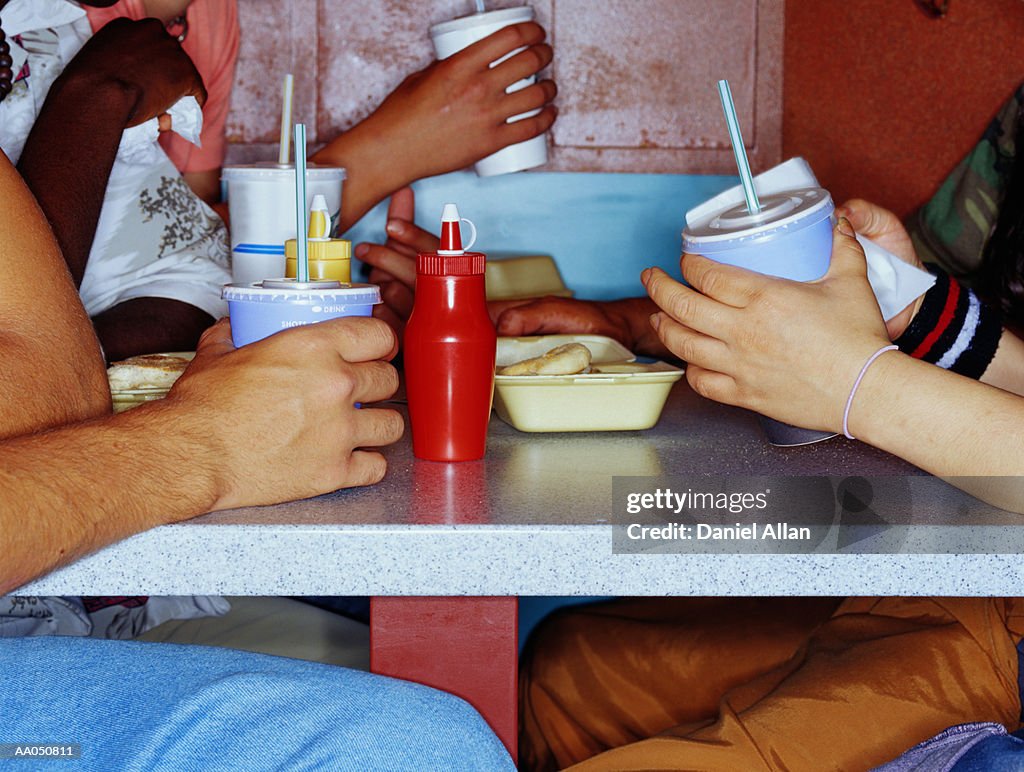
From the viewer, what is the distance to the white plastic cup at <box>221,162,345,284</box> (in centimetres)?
139

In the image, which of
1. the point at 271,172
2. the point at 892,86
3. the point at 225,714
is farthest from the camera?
the point at 892,86

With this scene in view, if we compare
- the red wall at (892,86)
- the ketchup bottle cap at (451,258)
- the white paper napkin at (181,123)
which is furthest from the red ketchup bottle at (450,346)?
the red wall at (892,86)

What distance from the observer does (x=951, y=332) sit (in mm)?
1273

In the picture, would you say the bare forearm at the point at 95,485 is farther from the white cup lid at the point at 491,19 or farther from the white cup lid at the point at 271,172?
the white cup lid at the point at 491,19

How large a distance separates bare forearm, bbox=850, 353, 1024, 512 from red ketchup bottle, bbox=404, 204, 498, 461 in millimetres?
345

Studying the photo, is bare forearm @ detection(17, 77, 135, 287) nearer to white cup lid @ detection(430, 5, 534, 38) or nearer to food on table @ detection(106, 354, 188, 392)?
food on table @ detection(106, 354, 188, 392)

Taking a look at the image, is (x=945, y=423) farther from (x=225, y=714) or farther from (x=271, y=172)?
(x=271, y=172)

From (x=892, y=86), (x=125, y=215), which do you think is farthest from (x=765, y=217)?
(x=892, y=86)

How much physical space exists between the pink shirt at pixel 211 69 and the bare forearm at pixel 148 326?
595mm

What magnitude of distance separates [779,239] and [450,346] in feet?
1.03

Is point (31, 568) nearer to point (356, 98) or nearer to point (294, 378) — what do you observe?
point (294, 378)

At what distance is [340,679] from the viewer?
0.86 metres

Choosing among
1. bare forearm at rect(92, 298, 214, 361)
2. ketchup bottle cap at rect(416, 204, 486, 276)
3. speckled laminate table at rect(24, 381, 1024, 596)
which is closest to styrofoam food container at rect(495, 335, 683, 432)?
ketchup bottle cap at rect(416, 204, 486, 276)

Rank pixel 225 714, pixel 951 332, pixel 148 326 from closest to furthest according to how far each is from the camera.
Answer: pixel 225 714, pixel 951 332, pixel 148 326
